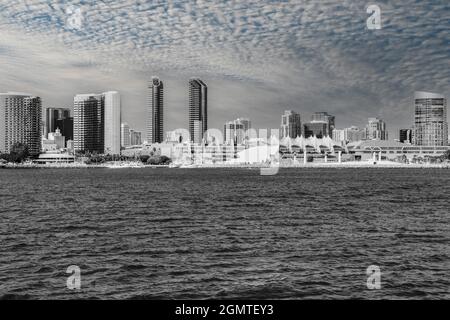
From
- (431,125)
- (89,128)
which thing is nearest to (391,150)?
(431,125)

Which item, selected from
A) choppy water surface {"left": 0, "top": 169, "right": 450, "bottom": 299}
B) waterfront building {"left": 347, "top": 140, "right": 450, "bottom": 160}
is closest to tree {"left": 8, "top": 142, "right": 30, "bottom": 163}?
waterfront building {"left": 347, "top": 140, "right": 450, "bottom": 160}

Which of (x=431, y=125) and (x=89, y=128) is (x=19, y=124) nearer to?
(x=89, y=128)

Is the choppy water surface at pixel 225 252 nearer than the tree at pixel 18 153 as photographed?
Yes

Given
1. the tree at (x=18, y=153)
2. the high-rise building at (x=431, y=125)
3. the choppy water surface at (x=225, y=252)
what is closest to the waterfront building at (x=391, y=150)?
the high-rise building at (x=431, y=125)

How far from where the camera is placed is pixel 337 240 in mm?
15766

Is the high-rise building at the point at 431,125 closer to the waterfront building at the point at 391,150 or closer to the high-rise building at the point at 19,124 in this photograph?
the waterfront building at the point at 391,150

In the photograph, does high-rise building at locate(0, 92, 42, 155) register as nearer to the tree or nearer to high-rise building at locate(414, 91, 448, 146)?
the tree

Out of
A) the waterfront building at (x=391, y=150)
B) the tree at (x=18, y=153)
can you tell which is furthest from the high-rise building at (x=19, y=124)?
the waterfront building at (x=391, y=150)

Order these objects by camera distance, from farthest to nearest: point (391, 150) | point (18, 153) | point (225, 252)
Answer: point (391, 150)
point (18, 153)
point (225, 252)

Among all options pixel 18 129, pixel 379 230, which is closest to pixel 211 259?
pixel 379 230

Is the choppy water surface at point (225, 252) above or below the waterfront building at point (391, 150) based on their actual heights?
below

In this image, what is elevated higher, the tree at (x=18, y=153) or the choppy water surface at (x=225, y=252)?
the tree at (x=18, y=153)

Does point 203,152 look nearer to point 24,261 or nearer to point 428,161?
point 428,161

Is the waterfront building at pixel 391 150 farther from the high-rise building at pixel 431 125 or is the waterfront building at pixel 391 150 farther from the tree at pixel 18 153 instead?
the tree at pixel 18 153
